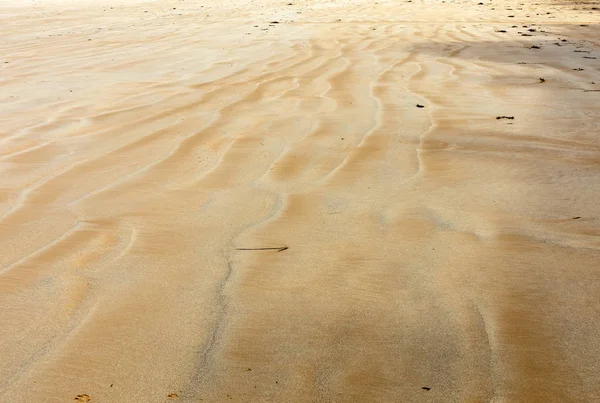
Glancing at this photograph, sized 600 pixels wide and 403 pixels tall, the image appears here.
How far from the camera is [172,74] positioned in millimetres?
5137

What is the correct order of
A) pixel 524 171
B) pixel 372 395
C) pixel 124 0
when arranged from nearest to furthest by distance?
→ pixel 372 395 → pixel 524 171 → pixel 124 0

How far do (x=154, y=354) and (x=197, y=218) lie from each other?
0.79 metres

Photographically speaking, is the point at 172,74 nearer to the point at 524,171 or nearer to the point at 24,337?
the point at 524,171

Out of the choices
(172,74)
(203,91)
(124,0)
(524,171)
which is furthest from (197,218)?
(124,0)

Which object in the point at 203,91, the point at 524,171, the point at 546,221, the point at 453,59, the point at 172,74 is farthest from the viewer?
the point at 453,59

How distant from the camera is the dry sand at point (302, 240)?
1.35 metres

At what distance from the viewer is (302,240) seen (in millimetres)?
1962

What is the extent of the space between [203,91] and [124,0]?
1157cm

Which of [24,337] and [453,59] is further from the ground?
[24,337]

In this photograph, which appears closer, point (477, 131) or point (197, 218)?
point (197, 218)

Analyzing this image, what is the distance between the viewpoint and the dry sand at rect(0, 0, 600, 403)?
1347 millimetres

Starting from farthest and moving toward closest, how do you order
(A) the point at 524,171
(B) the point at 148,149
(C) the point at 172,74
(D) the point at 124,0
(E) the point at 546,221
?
(D) the point at 124,0 → (C) the point at 172,74 → (B) the point at 148,149 → (A) the point at 524,171 → (E) the point at 546,221

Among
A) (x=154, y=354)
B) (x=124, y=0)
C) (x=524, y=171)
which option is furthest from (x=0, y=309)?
(x=124, y=0)

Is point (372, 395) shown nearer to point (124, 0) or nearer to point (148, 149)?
point (148, 149)
